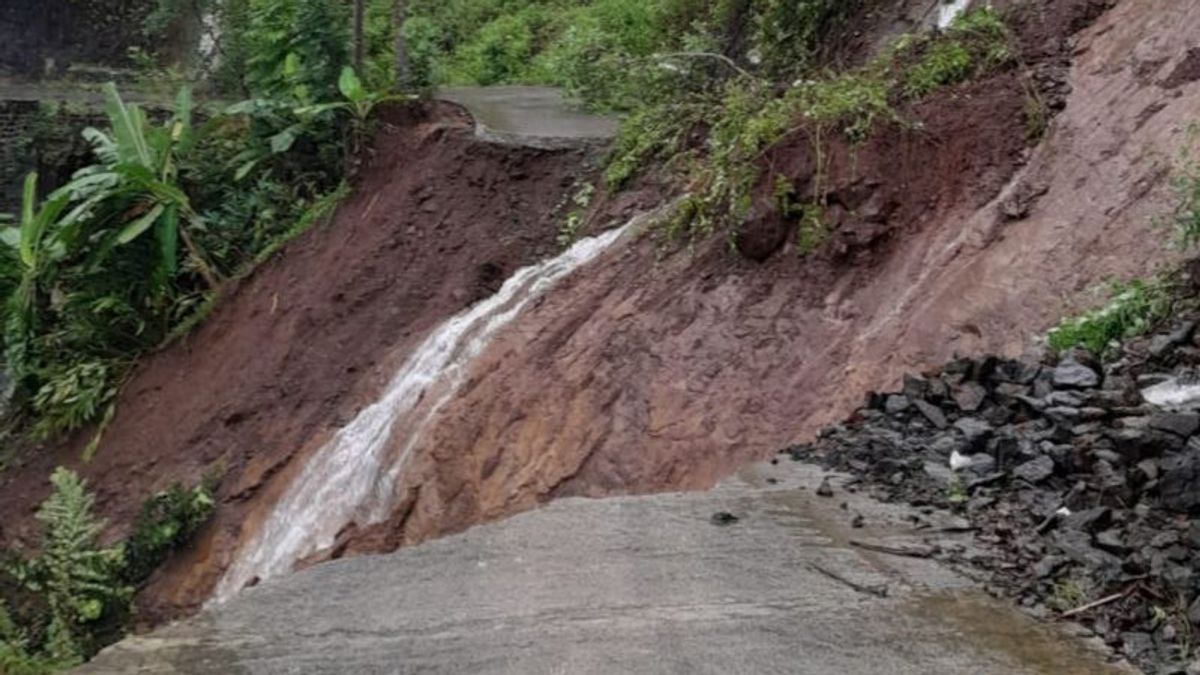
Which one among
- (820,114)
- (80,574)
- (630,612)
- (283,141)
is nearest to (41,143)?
(283,141)

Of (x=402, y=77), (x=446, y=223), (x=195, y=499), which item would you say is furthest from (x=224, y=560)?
(x=402, y=77)

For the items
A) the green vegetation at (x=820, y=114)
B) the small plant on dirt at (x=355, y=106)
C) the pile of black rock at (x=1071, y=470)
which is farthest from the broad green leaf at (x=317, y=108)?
the pile of black rock at (x=1071, y=470)

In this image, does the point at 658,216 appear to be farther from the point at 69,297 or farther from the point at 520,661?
the point at 69,297

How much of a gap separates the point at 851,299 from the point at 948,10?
3.87 metres

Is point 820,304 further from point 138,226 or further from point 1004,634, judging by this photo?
point 138,226

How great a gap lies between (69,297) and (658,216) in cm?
686

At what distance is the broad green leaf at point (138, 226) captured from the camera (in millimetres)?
12312

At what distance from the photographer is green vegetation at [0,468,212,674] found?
9906 mm

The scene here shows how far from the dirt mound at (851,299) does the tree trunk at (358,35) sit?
17.8 ft

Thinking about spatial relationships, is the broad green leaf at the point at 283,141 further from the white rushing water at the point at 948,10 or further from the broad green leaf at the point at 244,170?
the white rushing water at the point at 948,10

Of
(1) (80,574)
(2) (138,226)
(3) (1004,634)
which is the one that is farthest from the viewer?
(2) (138,226)

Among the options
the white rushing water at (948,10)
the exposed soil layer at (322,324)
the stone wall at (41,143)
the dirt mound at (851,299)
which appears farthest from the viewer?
the stone wall at (41,143)

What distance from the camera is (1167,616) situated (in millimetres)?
4000

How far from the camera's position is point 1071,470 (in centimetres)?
514
